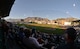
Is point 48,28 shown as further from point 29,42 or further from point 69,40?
point 69,40

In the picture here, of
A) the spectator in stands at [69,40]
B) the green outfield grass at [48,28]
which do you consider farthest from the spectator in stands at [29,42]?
the spectator in stands at [69,40]

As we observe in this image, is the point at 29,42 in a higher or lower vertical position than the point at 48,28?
lower

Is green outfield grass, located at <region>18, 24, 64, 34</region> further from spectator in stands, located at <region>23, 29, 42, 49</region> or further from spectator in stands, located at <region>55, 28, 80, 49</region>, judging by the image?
spectator in stands, located at <region>55, 28, 80, 49</region>

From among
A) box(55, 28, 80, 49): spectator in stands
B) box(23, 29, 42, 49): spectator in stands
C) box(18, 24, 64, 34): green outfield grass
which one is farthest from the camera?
box(18, 24, 64, 34): green outfield grass

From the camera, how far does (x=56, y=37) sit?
17.3 ft

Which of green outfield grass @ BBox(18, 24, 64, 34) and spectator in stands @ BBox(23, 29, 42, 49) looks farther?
green outfield grass @ BBox(18, 24, 64, 34)

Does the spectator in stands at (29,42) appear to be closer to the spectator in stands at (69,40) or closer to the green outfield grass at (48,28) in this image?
the green outfield grass at (48,28)

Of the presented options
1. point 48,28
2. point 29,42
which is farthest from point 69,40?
point 48,28

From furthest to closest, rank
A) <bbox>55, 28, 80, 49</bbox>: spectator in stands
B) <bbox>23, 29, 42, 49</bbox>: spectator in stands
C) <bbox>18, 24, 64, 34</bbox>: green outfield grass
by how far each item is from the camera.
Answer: <bbox>18, 24, 64, 34</bbox>: green outfield grass → <bbox>23, 29, 42, 49</bbox>: spectator in stands → <bbox>55, 28, 80, 49</bbox>: spectator in stands

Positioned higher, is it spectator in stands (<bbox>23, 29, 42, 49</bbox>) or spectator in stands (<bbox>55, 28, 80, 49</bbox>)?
spectator in stands (<bbox>55, 28, 80, 49</bbox>)

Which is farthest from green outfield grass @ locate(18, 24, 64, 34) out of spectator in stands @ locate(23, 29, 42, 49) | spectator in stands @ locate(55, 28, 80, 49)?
spectator in stands @ locate(55, 28, 80, 49)

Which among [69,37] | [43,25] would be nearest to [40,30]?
[43,25]

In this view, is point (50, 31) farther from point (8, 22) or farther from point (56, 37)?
point (8, 22)

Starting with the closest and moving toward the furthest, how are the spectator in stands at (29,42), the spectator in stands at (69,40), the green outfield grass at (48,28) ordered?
the spectator in stands at (69,40)
the spectator in stands at (29,42)
the green outfield grass at (48,28)
